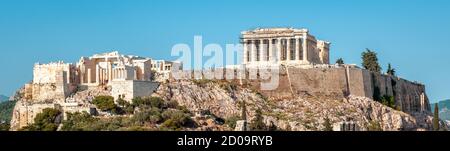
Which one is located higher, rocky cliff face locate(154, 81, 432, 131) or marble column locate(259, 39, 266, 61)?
marble column locate(259, 39, 266, 61)

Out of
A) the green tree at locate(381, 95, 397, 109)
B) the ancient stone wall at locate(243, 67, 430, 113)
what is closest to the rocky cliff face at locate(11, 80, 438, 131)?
the ancient stone wall at locate(243, 67, 430, 113)

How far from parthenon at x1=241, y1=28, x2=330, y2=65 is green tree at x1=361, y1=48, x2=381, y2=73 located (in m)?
5.05

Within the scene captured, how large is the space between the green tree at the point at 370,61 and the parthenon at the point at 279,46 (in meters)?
5.05

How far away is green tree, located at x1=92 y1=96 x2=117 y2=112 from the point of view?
2813 inches

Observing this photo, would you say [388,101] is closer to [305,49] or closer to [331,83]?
[305,49]

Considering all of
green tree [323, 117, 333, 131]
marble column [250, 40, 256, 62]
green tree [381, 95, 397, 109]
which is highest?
marble column [250, 40, 256, 62]

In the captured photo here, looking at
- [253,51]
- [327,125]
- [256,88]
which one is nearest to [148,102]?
[327,125]

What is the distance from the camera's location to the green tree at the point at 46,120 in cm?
6944

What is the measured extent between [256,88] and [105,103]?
1276 cm

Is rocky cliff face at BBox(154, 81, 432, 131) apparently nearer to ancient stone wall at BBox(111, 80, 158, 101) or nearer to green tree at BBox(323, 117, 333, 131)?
green tree at BBox(323, 117, 333, 131)

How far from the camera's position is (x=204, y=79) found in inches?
3157

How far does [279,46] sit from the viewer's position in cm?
8906

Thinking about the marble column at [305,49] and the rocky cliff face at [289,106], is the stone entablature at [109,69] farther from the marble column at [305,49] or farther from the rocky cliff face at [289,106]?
the marble column at [305,49]
